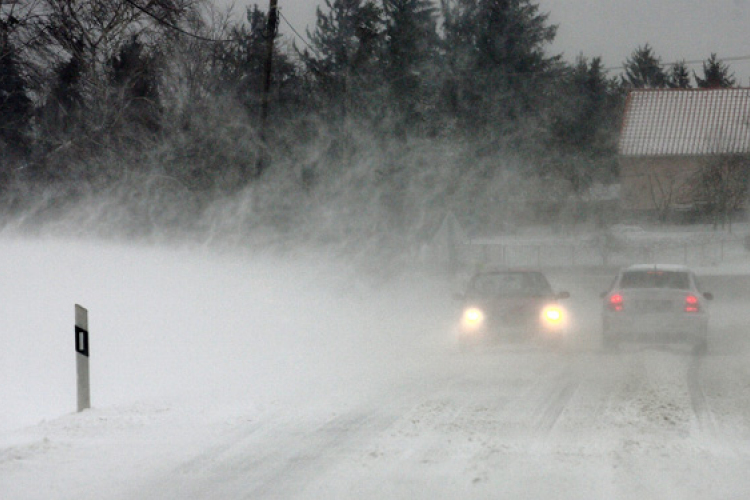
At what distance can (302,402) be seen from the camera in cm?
1098

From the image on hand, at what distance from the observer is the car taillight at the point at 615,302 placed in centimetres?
1639

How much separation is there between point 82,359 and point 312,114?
32.4 m

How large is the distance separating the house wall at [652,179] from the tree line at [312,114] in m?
3.57

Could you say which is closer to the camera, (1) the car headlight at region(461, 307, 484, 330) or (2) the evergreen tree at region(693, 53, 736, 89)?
(1) the car headlight at region(461, 307, 484, 330)

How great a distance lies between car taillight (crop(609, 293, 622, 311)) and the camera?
53.8 feet

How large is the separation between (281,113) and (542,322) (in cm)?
2664

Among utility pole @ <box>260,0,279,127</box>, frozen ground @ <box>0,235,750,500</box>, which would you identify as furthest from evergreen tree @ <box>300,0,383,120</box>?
frozen ground @ <box>0,235,750,500</box>

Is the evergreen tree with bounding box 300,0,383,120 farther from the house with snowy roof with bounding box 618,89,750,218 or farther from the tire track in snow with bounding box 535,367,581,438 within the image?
the tire track in snow with bounding box 535,367,581,438

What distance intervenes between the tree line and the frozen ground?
714 cm

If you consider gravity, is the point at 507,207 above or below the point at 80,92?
below

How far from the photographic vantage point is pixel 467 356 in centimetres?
1611

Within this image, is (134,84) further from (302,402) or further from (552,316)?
(302,402)

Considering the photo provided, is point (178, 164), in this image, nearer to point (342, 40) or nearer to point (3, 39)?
point (3, 39)

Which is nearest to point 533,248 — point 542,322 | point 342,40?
point 342,40
